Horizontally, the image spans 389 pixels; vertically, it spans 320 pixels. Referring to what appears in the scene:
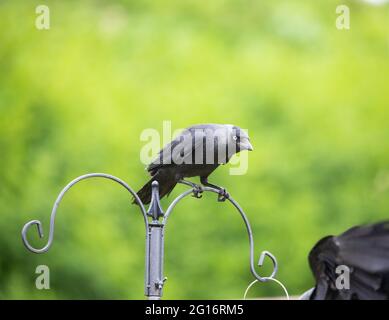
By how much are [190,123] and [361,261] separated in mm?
4326

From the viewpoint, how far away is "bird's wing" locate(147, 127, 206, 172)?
8.80ft

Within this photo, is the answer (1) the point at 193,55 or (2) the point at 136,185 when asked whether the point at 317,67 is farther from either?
(2) the point at 136,185

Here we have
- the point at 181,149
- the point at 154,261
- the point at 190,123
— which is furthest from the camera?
the point at 190,123

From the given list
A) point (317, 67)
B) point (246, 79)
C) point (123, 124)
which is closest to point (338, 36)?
point (317, 67)

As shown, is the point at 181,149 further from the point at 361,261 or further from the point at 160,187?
the point at 361,261

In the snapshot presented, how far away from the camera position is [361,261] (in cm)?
259

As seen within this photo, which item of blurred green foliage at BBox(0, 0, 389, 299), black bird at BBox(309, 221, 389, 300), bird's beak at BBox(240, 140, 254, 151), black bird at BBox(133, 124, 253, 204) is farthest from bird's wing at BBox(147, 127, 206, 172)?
blurred green foliage at BBox(0, 0, 389, 299)

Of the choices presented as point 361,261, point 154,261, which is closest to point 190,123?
point 361,261

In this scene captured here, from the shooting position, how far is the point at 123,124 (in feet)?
23.0

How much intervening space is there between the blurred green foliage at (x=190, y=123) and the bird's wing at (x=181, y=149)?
3945mm

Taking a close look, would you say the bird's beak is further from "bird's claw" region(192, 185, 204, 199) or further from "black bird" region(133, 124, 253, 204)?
"bird's claw" region(192, 185, 204, 199)

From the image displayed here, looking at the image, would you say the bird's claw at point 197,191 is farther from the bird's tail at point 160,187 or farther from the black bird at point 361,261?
the black bird at point 361,261

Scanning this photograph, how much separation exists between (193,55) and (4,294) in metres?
2.69

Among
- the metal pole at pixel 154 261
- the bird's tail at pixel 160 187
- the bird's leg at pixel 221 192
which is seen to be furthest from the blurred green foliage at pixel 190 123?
the metal pole at pixel 154 261
